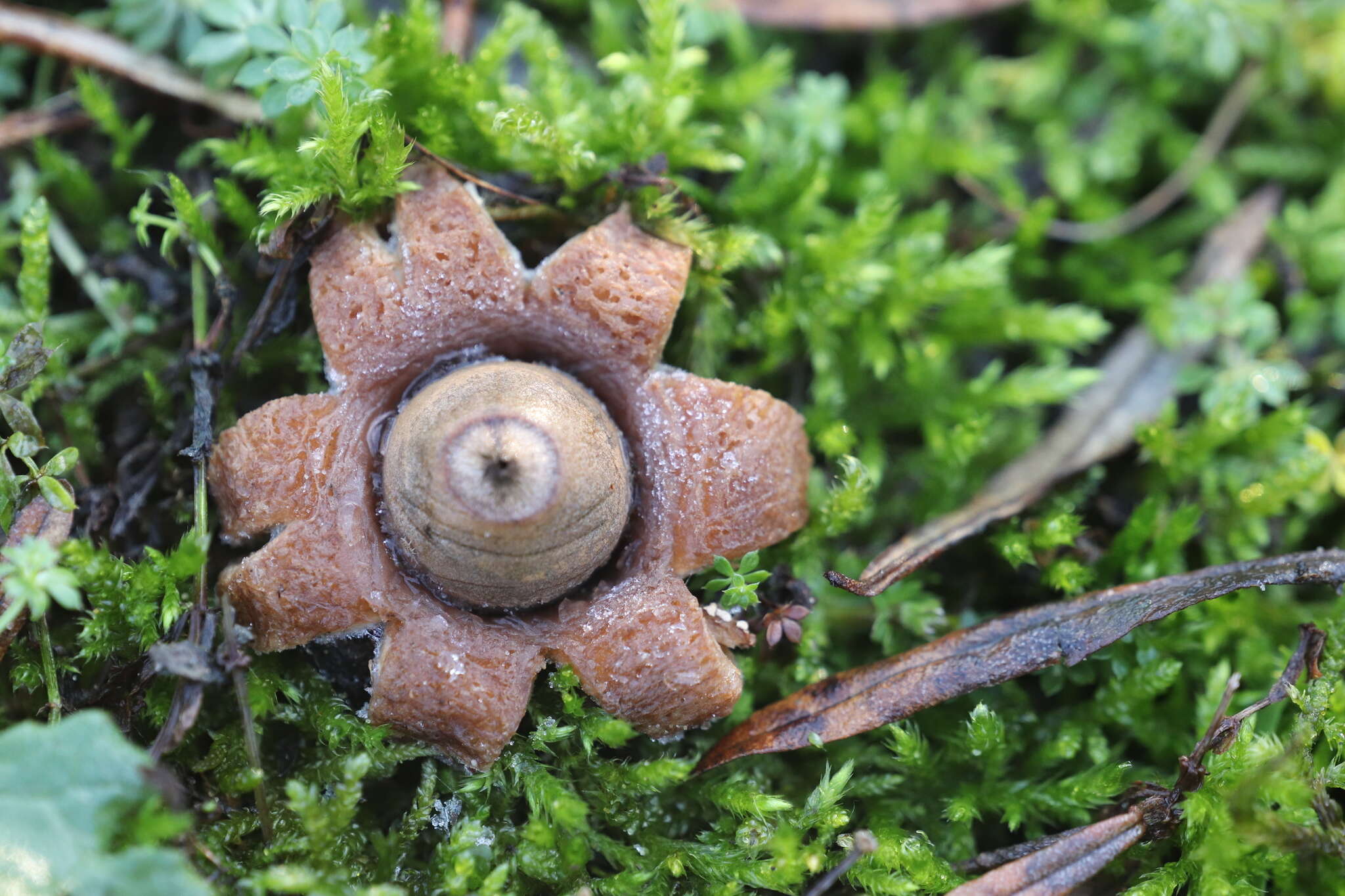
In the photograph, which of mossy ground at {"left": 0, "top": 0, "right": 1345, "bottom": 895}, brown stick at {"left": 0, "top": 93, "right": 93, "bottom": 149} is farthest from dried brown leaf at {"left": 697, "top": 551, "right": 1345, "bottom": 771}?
brown stick at {"left": 0, "top": 93, "right": 93, "bottom": 149}

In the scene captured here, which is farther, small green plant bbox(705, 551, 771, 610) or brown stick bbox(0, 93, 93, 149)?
brown stick bbox(0, 93, 93, 149)

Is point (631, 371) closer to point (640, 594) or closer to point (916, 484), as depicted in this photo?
point (640, 594)

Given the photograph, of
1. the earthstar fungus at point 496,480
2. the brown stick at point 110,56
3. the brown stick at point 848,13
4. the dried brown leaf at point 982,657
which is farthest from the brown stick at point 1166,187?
the brown stick at point 110,56

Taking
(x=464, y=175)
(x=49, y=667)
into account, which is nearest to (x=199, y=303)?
(x=464, y=175)

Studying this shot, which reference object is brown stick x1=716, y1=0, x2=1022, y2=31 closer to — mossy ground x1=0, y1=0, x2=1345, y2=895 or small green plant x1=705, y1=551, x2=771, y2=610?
mossy ground x1=0, y1=0, x2=1345, y2=895

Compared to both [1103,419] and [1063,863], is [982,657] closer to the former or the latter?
[1063,863]

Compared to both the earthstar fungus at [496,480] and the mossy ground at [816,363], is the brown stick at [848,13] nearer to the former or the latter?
the mossy ground at [816,363]
